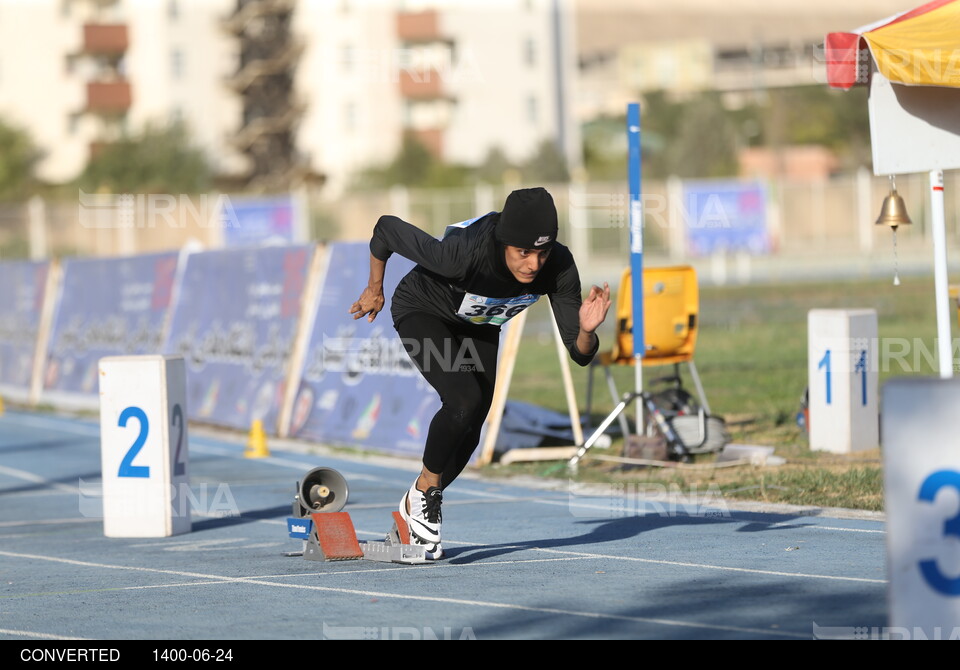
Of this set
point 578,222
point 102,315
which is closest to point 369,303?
point 102,315

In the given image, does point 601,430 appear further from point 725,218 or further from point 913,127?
point 725,218

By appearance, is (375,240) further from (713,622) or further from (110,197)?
(110,197)

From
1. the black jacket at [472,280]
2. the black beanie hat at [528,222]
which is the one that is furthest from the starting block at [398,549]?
the black beanie hat at [528,222]

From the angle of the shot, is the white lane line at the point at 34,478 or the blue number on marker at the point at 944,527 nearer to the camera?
the blue number on marker at the point at 944,527

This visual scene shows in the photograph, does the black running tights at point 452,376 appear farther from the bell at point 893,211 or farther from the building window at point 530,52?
the building window at point 530,52

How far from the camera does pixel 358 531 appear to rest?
32.2 ft

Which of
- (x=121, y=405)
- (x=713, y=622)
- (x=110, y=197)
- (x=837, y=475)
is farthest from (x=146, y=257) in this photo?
(x=110, y=197)

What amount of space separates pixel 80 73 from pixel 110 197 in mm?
19936

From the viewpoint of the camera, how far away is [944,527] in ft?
16.2

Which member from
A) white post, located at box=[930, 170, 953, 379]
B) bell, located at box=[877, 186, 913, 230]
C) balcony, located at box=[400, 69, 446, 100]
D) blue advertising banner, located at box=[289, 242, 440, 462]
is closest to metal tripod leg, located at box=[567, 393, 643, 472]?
blue advertising banner, located at box=[289, 242, 440, 462]

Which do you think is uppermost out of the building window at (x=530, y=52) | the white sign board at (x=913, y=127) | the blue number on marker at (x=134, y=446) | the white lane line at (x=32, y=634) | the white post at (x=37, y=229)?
the building window at (x=530, y=52)

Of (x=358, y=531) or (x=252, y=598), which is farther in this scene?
(x=358, y=531)

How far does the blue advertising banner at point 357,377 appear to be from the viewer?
13836mm

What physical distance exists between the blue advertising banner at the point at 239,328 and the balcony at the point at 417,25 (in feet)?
175
